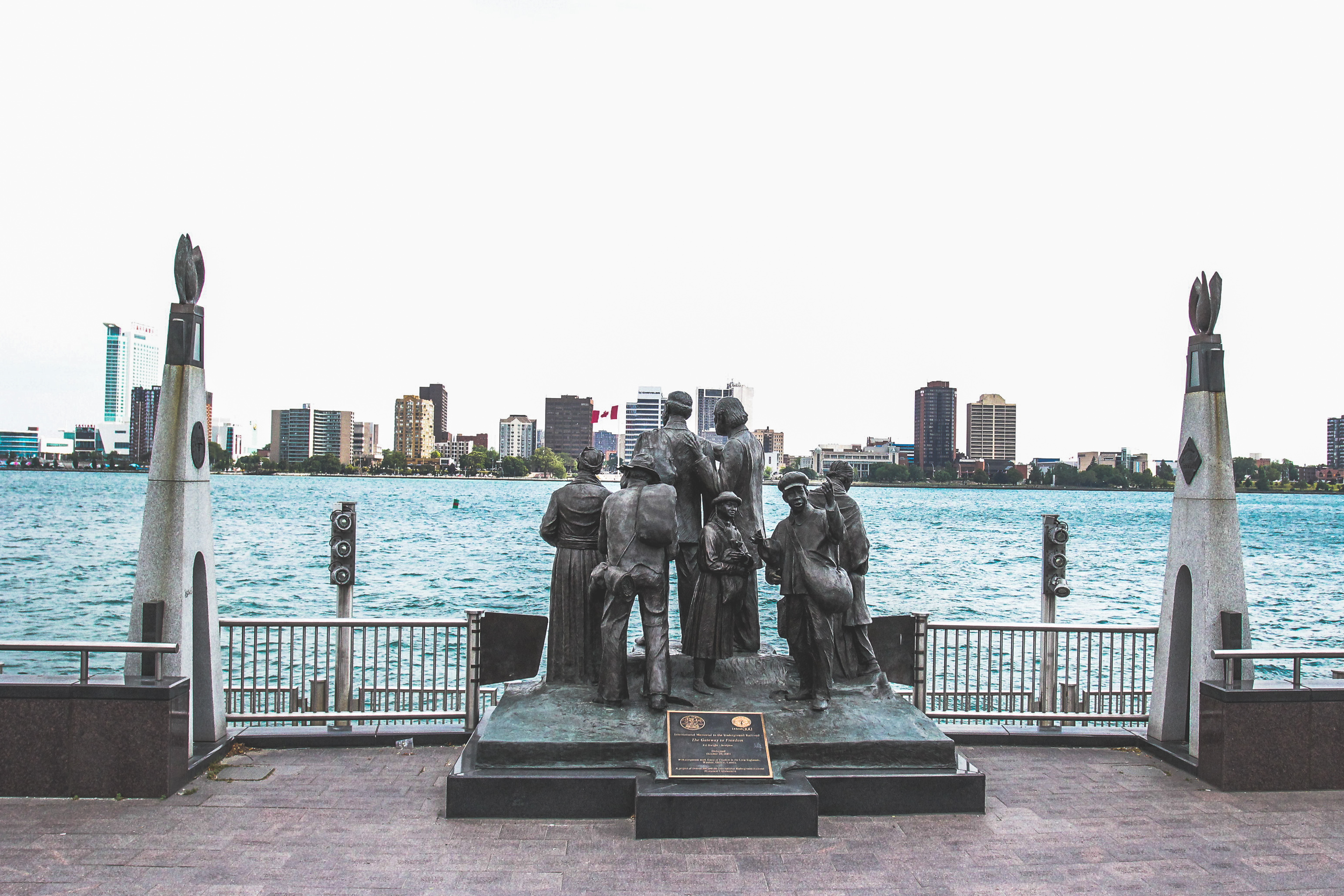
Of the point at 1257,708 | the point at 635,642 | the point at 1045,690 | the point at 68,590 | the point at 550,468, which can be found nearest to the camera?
the point at 1257,708

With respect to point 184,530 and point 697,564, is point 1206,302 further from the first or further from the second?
point 184,530

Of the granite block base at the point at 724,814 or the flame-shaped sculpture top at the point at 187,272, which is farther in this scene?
the flame-shaped sculpture top at the point at 187,272

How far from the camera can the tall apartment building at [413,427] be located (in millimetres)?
167625

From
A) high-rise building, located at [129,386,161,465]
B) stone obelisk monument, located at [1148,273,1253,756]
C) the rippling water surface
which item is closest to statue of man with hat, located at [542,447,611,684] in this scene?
stone obelisk monument, located at [1148,273,1253,756]

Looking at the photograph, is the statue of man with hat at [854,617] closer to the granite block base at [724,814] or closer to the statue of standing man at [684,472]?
the statue of standing man at [684,472]

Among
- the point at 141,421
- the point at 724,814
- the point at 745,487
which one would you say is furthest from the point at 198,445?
the point at 141,421

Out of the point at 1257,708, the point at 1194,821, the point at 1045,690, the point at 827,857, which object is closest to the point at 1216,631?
the point at 1257,708

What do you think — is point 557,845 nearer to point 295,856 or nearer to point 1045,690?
point 295,856

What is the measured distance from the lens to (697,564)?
821 centimetres

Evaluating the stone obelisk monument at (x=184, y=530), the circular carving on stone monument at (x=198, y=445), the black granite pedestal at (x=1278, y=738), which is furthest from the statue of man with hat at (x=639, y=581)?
the black granite pedestal at (x=1278, y=738)

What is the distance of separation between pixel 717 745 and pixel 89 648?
188 inches

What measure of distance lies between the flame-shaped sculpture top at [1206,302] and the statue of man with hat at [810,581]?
13.0 feet

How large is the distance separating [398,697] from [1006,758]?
6166 mm

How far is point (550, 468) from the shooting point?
157500 mm
